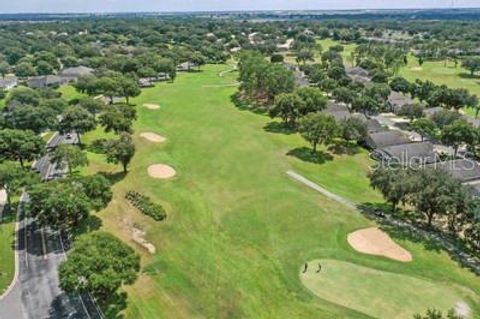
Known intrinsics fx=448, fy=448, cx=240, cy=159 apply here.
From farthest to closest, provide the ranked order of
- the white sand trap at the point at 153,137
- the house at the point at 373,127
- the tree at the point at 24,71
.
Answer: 1. the tree at the point at 24,71
2. the house at the point at 373,127
3. the white sand trap at the point at 153,137

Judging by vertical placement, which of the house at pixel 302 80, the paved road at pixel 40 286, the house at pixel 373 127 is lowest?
the paved road at pixel 40 286

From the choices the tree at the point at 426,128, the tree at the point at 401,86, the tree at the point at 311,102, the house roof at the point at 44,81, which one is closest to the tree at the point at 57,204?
the tree at the point at 311,102

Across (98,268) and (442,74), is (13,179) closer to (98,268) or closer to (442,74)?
(98,268)

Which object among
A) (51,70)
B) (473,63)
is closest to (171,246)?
(51,70)

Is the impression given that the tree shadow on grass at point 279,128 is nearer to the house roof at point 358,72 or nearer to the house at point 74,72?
the house roof at point 358,72

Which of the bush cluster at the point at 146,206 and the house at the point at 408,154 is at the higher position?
the house at the point at 408,154

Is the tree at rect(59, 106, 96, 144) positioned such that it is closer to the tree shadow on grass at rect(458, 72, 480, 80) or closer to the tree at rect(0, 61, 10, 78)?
the tree at rect(0, 61, 10, 78)

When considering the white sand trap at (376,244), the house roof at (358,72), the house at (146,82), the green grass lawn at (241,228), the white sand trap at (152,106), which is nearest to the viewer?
the green grass lawn at (241,228)

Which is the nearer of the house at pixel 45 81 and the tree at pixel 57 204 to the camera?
the tree at pixel 57 204
